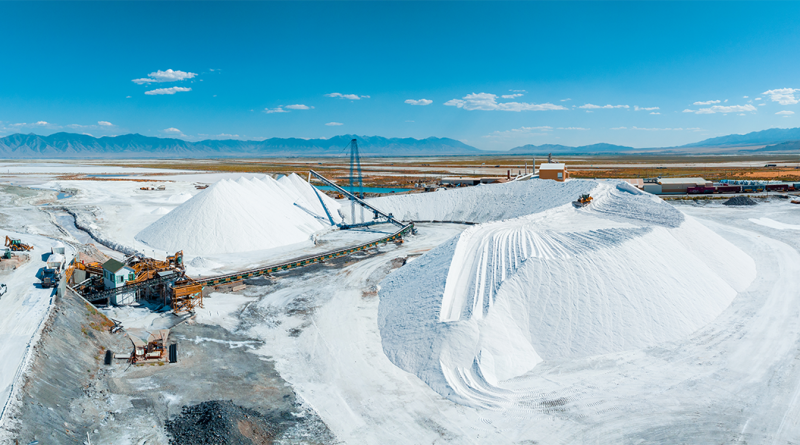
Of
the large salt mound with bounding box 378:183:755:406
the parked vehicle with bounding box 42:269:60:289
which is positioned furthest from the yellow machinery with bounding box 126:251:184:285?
the large salt mound with bounding box 378:183:755:406

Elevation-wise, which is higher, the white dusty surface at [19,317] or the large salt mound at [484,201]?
the large salt mound at [484,201]

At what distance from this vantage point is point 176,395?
45.3 feet

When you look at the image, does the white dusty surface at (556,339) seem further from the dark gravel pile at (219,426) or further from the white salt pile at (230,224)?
the white salt pile at (230,224)

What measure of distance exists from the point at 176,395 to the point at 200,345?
152 inches

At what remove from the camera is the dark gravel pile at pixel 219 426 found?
1127cm

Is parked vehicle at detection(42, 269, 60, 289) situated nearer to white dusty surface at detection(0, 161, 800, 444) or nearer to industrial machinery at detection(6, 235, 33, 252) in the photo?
white dusty surface at detection(0, 161, 800, 444)

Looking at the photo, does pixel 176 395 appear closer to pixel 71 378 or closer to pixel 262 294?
pixel 71 378

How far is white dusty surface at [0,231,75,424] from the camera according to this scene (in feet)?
40.2

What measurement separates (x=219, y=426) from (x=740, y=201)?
57.8 metres

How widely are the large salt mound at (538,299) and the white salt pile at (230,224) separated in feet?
44.0

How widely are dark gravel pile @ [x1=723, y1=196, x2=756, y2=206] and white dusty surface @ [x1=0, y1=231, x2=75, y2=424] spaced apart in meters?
60.6

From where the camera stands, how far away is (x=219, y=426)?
1147 centimetres

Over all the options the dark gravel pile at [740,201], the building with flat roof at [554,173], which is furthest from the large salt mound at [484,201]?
the dark gravel pile at [740,201]

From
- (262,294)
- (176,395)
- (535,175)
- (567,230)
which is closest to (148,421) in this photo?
(176,395)
